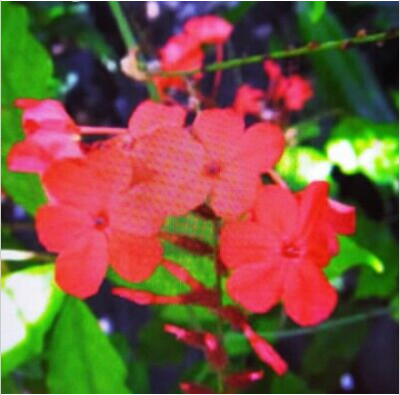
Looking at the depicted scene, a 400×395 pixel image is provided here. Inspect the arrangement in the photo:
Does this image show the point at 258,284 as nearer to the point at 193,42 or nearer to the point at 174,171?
the point at 174,171

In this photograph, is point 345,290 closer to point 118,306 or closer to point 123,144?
point 118,306

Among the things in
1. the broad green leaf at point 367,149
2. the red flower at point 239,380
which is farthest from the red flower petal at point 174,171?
the broad green leaf at point 367,149

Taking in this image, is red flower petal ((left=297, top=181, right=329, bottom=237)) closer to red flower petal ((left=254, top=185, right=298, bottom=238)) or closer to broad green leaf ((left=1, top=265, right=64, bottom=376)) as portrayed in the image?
red flower petal ((left=254, top=185, right=298, bottom=238))

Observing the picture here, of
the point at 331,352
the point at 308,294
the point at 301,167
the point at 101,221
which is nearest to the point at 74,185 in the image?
the point at 101,221

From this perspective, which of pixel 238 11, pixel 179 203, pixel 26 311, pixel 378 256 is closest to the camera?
pixel 179 203

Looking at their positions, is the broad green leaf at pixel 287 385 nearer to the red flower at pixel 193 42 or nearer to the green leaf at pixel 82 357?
the green leaf at pixel 82 357

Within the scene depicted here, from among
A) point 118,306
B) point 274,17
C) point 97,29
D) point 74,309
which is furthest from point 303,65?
point 74,309
